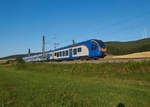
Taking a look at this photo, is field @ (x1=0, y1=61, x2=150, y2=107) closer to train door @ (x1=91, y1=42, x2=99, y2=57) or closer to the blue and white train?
train door @ (x1=91, y1=42, x2=99, y2=57)

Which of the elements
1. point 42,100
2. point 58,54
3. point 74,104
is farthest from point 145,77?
point 58,54

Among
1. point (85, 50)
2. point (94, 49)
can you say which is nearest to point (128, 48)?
point (85, 50)

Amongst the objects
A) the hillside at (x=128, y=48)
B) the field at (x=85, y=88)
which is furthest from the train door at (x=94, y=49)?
the hillside at (x=128, y=48)

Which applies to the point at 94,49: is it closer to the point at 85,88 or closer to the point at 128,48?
the point at 85,88

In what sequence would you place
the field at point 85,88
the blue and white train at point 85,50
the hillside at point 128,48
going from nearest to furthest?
the field at point 85,88 → the blue and white train at point 85,50 → the hillside at point 128,48

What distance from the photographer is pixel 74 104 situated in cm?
436

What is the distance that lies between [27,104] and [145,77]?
1045 centimetres

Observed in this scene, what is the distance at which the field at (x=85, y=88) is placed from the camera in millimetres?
4603

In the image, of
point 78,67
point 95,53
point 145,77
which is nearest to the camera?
point 145,77

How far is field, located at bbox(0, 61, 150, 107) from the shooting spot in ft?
15.1

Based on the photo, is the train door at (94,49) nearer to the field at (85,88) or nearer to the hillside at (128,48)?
the field at (85,88)

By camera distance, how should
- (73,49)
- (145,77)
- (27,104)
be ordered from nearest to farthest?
(27,104), (145,77), (73,49)

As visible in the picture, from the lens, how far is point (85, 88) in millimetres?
7184

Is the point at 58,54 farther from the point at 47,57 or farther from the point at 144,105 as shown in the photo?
the point at 144,105
